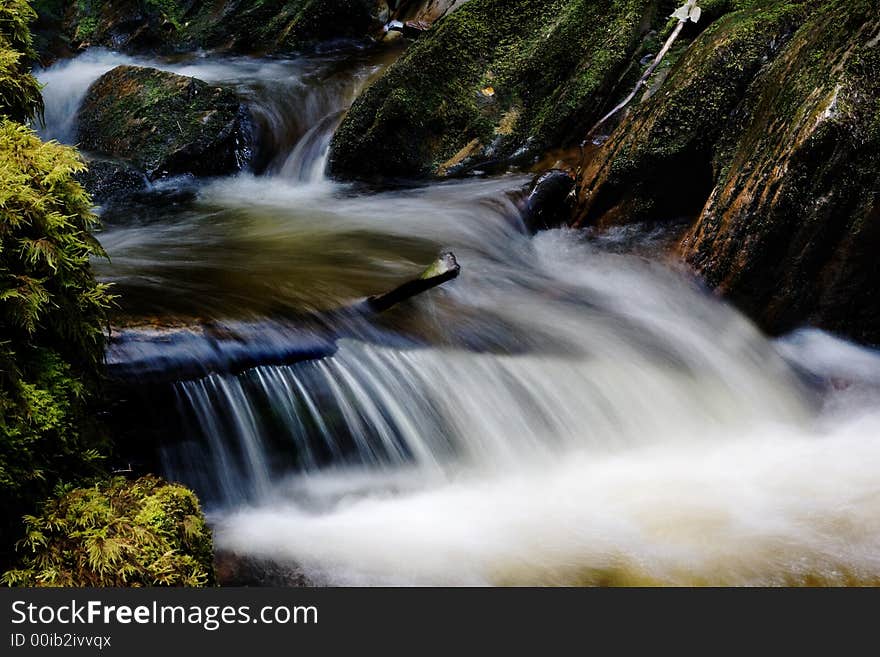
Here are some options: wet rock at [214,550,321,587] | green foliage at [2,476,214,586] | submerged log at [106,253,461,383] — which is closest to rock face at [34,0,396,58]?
submerged log at [106,253,461,383]

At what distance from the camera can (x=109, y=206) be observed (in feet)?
23.6

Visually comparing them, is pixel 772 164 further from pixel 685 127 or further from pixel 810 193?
pixel 685 127

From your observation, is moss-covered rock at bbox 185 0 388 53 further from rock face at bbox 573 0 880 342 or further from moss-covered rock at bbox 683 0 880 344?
moss-covered rock at bbox 683 0 880 344

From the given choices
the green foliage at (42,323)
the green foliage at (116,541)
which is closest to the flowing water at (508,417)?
the green foliage at (116,541)

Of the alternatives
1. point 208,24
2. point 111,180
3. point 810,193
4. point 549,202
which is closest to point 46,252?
point 810,193

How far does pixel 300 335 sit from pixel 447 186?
337cm

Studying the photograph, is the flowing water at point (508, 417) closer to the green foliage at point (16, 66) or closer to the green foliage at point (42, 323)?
the green foliage at point (42, 323)

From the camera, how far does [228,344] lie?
3.71m

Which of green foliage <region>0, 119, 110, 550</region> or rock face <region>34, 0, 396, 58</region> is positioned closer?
green foliage <region>0, 119, 110, 550</region>

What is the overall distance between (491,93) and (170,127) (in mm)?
3400

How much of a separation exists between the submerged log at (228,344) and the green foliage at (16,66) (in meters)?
0.95

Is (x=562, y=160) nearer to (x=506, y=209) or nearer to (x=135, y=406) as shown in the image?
(x=506, y=209)

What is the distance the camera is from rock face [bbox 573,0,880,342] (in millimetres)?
4668

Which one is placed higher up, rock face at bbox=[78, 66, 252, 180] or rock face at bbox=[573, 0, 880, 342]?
rock face at bbox=[573, 0, 880, 342]
